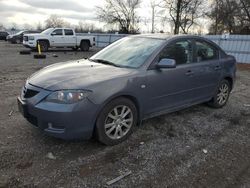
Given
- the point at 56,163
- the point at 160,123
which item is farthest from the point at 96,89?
the point at 160,123

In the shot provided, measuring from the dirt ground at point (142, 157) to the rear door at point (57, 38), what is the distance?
53.7 ft

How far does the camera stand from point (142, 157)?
12.3ft

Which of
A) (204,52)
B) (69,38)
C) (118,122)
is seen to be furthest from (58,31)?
(118,122)

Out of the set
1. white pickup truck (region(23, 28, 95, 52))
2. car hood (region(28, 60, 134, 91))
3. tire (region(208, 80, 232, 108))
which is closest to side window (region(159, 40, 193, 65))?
car hood (region(28, 60, 134, 91))

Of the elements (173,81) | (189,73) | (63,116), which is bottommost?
(63,116)

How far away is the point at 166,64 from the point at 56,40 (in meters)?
17.9

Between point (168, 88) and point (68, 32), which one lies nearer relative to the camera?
point (168, 88)

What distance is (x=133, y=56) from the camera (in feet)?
14.9

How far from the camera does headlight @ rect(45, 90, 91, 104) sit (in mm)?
3525

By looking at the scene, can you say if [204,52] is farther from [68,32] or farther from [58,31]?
[68,32]

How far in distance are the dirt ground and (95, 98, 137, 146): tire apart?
→ 0.13m

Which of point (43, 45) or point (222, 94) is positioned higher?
point (43, 45)

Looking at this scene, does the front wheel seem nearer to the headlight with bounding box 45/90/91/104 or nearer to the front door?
the front door

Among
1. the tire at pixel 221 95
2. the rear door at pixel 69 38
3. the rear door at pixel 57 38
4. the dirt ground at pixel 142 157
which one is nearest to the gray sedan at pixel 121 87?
the tire at pixel 221 95
